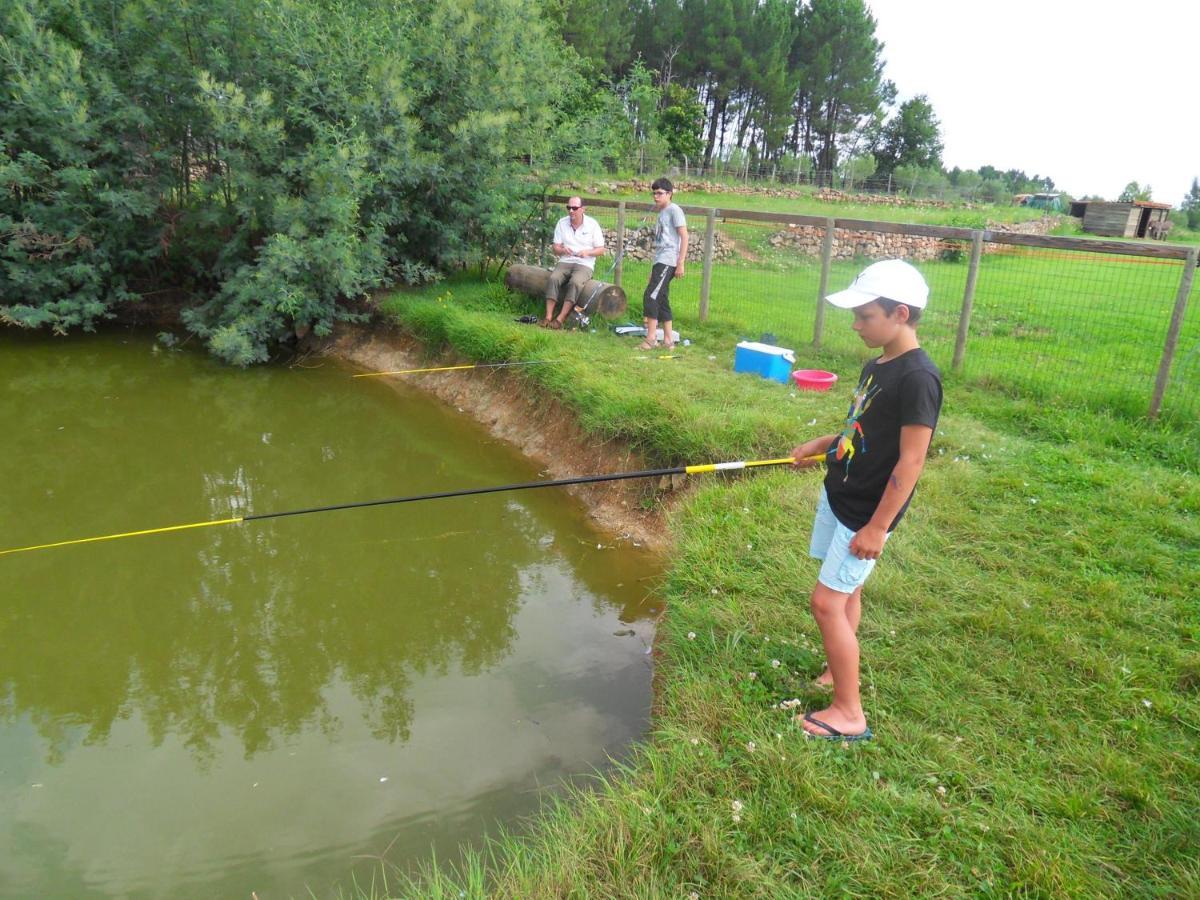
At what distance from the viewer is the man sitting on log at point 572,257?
9.27 metres

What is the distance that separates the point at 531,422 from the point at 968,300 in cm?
→ 412

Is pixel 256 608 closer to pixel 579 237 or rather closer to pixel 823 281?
pixel 579 237

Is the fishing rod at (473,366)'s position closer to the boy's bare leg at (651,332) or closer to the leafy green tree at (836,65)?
the boy's bare leg at (651,332)

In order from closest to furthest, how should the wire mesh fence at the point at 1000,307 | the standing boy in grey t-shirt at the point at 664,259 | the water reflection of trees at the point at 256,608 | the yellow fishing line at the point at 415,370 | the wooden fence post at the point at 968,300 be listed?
1. the water reflection of trees at the point at 256,608
2. the wire mesh fence at the point at 1000,307
3. the wooden fence post at the point at 968,300
4. the standing boy in grey t-shirt at the point at 664,259
5. the yellow fishing line at the point at 415,370

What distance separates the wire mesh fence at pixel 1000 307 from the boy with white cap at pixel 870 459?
9.94 ft

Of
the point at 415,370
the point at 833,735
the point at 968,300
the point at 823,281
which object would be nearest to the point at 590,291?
the point at 415,370

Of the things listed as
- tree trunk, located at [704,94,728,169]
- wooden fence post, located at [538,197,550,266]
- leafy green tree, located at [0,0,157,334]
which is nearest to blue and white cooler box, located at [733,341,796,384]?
wooden fence post, located at [538,197,550,266]

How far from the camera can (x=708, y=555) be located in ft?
14.9

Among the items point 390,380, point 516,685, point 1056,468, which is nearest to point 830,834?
point 516,685

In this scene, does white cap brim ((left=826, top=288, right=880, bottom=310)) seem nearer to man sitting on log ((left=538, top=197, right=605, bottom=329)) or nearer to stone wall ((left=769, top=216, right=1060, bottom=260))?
man sitting on log ((left=538, top=197, right=605, bottom=329))

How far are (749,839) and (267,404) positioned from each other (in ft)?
24.5

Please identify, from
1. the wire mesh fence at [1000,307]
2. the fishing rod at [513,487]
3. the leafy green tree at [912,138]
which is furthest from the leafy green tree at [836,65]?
the fishing rod at [513,487]

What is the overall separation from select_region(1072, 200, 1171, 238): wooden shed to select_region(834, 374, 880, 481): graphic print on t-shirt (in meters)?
34.1

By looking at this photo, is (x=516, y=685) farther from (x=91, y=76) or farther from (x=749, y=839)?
(x=91, y=76)
